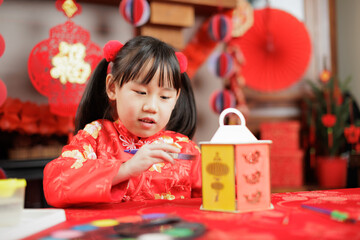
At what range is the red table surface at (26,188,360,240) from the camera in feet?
1.61

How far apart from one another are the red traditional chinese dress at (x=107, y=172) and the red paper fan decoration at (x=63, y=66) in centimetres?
90

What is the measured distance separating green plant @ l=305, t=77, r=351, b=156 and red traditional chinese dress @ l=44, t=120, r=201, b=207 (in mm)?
2447

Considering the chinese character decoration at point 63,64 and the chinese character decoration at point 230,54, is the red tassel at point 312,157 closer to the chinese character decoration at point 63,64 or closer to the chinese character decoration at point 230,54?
the chinese character decoration at point 230,54

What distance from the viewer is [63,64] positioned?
1897 mm

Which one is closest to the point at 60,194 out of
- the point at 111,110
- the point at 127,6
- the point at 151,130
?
the point at 151,130

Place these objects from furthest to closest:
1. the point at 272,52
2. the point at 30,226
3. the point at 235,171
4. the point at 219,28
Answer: the point at 272,52 → the point at 219,28 → the point at 235,171 → the point at 30,226

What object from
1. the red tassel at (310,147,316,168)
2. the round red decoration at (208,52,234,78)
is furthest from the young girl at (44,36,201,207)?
the red tassel at (310,147,316,168)

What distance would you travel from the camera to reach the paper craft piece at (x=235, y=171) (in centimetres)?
64

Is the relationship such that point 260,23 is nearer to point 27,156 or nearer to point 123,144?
point 27,156

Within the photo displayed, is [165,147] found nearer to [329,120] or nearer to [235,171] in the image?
[235,171]

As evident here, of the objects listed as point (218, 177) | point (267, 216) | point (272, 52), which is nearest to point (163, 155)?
point (218, 177)

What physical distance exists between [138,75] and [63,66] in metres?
1.07

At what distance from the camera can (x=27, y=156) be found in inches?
76.5

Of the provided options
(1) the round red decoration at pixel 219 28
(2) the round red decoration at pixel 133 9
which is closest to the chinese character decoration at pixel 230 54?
(1) the round red decoration at pixel 219 28
